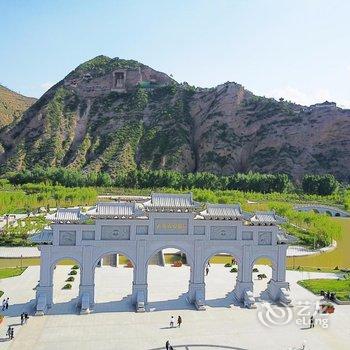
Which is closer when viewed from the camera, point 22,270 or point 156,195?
point 156,195

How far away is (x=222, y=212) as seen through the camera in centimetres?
3594

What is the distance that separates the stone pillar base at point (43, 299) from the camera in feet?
104

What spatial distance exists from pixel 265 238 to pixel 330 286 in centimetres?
907

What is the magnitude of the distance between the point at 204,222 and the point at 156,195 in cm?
427

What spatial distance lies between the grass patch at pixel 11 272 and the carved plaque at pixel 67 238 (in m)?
11.6

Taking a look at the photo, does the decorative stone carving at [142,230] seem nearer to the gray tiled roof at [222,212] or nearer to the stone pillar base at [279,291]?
the gray tiled roof at [222,212]

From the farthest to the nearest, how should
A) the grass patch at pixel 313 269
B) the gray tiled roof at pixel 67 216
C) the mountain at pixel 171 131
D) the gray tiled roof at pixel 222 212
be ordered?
the mountain at pixel 171 131 → the grass patch at pixel 313 269 → the gray tiled roof at pixel 222 212 → the gray tiled roof at pixel 67 216

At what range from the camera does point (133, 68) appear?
533ft

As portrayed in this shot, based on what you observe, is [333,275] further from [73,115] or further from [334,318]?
[73,115]

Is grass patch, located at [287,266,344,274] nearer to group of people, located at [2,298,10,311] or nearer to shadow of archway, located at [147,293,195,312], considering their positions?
shadow of archway, located at [147,293,195,312]

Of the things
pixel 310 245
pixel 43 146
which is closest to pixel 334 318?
pixel 310 245

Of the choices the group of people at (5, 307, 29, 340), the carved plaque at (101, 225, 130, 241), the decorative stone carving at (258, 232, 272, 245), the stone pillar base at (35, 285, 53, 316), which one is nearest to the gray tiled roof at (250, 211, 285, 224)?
the decorative stone carving at (258, 232, 272, 245)

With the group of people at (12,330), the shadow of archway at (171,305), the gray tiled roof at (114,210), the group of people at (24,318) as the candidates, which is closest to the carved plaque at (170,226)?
the gray tiled roof at (114,210)

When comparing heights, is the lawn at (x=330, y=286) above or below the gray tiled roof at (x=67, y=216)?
below
